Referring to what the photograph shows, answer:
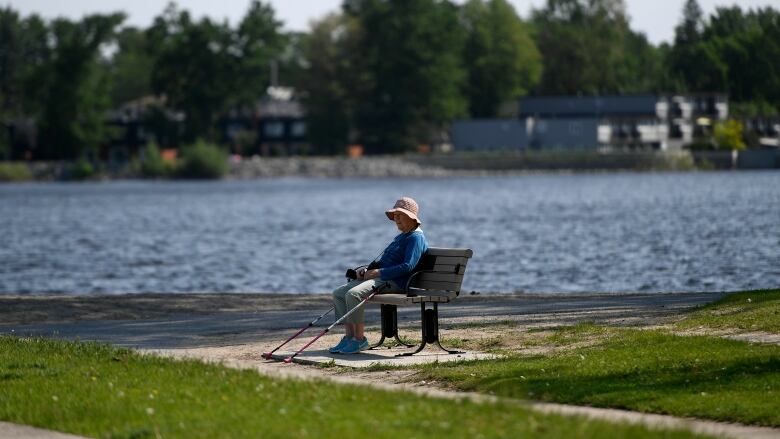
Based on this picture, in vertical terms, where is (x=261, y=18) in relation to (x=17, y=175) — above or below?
above

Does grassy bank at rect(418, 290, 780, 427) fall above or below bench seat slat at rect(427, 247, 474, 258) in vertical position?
below

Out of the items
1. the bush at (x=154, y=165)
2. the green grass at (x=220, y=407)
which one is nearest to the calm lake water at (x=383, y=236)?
the green grass at (x=220, y=407)

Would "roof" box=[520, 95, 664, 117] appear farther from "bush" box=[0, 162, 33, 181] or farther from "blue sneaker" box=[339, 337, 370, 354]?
"blue sneaker" box=[339, 337, 370, 354]

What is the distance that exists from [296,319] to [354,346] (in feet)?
15.7

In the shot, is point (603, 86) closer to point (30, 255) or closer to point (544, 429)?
point (30, 255)

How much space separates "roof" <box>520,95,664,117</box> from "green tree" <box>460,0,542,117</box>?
2154 mm

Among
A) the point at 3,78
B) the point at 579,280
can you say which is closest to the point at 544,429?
the point at 579,280

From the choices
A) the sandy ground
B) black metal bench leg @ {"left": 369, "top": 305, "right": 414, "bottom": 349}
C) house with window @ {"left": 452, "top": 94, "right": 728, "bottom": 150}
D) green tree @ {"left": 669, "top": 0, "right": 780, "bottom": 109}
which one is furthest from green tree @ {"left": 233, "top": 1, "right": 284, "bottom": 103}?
black metal bench leg @ {"left": 369, "top": 305, "right": 414, "bottom": 349}

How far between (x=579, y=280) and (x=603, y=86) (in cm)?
15149

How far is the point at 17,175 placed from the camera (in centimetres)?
18712

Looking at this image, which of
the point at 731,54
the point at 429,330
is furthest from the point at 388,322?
the point at 731,54

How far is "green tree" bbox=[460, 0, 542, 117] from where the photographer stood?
183000mm

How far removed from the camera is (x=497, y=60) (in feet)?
600

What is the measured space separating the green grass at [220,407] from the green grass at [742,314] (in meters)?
6.42
